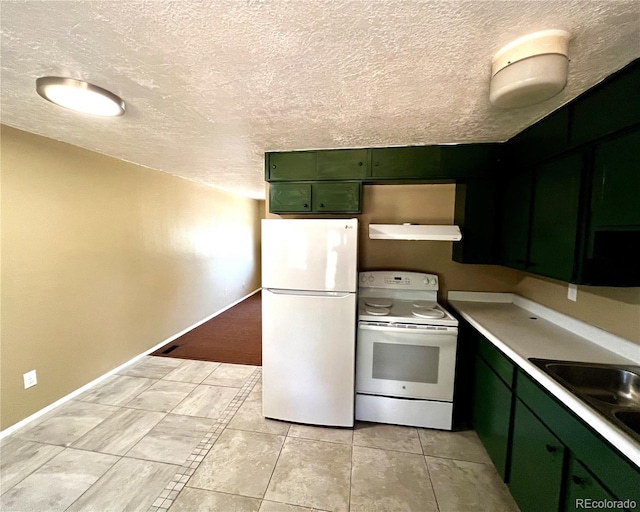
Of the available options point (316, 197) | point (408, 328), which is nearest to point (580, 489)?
point (408, 328)

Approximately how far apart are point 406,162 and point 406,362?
5.42ft

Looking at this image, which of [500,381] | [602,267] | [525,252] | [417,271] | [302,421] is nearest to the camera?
[602,267]

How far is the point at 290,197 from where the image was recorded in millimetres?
2379

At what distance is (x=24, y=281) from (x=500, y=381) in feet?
11.6

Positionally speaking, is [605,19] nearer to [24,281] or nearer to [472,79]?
[472,79]

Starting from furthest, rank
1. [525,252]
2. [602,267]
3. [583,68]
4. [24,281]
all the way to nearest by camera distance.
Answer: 1. [24,281]
2. [525,252]
3. [602,267]
4. [583,68]

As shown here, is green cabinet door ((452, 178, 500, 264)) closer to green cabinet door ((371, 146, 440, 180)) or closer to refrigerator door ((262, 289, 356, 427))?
green cabinet door ((371, 146, 440, 180))

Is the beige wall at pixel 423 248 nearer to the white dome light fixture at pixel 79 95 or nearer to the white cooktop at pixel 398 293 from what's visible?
the white cooktop at pixel 398 293

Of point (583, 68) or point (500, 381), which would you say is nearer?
point (583, 68)

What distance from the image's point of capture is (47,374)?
7.36 feet

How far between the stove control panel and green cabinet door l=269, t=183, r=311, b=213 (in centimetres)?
88

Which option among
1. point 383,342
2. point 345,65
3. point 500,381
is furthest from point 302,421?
point 345,65

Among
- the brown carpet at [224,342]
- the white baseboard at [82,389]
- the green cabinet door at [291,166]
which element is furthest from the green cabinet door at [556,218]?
the white baseboard at [82,389]

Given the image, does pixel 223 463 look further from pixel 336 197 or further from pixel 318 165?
pixel 318 165
